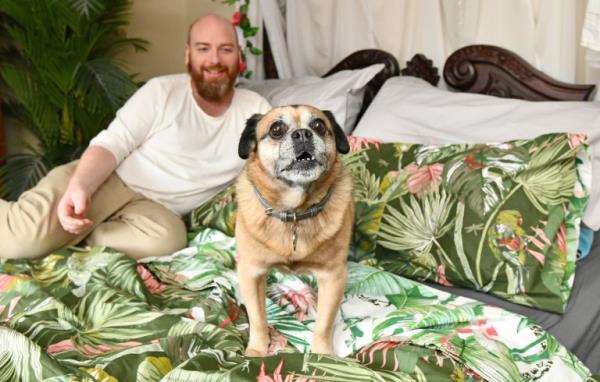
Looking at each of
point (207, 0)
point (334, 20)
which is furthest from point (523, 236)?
point (207, 0)

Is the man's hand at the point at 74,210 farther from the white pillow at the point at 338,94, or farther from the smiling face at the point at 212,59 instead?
the white pillow at the point at 338,94

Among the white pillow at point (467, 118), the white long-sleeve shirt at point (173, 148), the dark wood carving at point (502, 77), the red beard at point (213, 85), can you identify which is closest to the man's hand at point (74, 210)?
the white long-sleeve shirt at point (173, 148)

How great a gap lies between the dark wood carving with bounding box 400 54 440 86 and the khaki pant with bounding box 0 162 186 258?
3.39 feet

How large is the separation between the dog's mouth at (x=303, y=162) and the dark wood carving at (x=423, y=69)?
39.2 inches

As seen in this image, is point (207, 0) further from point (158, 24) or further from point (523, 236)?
point (523, 236)

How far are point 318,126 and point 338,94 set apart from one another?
781 mm

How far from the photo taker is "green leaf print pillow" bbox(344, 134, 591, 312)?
1211mm

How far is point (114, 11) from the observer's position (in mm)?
2629

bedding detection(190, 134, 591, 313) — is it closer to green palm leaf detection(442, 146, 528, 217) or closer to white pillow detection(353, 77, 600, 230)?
green palm leaf detection(442, 146, 528, 217)

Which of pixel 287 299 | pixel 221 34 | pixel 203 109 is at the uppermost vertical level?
pixel 221 34

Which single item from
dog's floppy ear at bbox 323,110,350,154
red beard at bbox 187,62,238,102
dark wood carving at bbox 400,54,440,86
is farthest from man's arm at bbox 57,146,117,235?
dark wood carving at bbox 400,54,440,86

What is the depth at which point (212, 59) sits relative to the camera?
1845 mm

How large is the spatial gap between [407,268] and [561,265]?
373mm

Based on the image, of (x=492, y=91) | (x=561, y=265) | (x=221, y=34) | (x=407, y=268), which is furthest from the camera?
(x=221, y=34)
